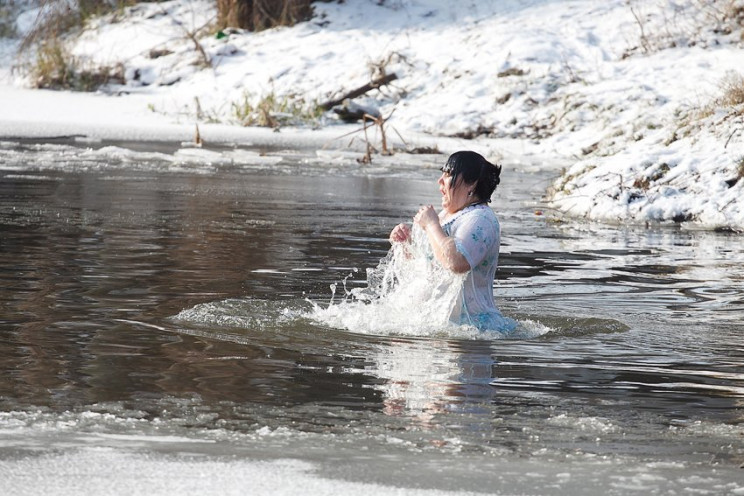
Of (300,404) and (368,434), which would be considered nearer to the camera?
(368,434)

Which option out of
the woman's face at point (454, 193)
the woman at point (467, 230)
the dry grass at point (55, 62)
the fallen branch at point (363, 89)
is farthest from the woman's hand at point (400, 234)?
the dry grass at point (55, 62)

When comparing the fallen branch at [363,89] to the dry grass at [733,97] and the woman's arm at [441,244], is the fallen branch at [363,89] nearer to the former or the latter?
the dry grass at [733,97]

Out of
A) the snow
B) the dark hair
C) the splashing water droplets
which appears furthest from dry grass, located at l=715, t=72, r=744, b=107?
the dark hair

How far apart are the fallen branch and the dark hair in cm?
1623

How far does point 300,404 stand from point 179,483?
4.19 ft

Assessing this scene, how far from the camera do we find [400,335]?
7.00 meters

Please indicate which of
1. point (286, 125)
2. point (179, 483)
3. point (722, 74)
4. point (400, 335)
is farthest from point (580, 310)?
point (286, 125)

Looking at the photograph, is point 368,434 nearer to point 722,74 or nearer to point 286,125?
point 722,74

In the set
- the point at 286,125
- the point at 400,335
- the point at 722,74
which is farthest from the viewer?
the point at 286,125

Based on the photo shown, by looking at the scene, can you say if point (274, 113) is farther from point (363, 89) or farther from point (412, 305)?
point (412, 305)

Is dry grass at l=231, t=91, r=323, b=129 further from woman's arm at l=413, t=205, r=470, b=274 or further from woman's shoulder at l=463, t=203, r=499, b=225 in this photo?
woman's arm at l=413, t=205, r=470, b=274

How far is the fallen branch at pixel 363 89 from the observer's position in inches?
900

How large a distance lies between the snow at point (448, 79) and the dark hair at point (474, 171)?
7382 millimetres

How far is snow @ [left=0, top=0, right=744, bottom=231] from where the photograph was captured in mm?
17922
